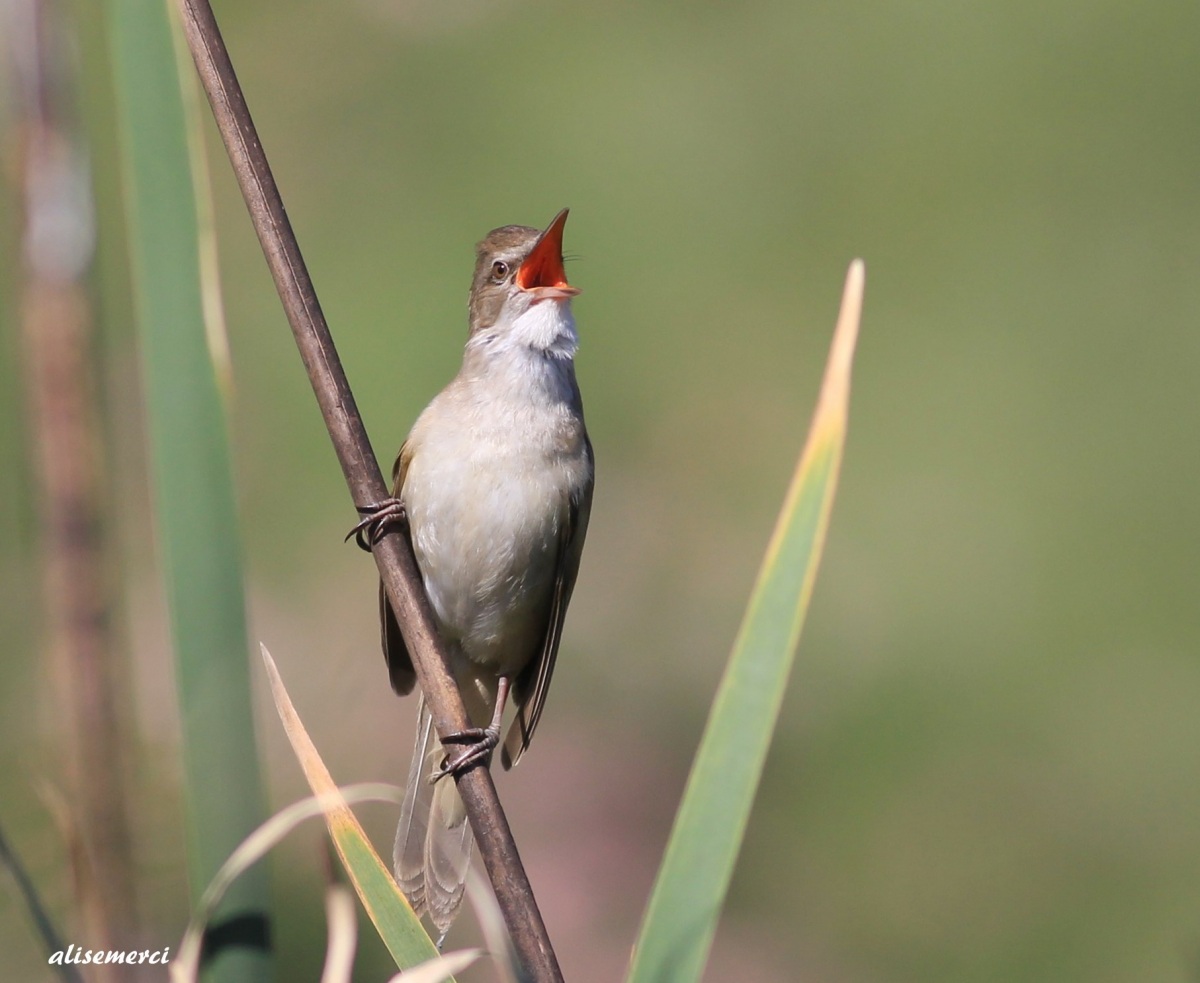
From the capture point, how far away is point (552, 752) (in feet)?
16.3

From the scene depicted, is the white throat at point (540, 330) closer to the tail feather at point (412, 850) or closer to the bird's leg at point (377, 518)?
the bird's leg at point (377, 518)

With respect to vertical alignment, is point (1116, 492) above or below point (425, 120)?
below

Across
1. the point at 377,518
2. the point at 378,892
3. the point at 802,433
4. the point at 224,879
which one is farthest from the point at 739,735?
the point at 802,433

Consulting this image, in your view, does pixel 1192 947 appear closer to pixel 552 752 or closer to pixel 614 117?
pixel 552 752

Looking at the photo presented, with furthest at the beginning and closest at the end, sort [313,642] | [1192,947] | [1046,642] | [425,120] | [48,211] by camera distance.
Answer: [425,120], [1046,642], [313,642], [1192,947], [48,211]

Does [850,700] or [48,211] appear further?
[850,700]

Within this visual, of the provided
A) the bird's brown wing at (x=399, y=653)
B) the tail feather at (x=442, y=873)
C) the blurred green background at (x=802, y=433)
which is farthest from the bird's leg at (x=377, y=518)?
the blurred green background at (x=802, y=433)

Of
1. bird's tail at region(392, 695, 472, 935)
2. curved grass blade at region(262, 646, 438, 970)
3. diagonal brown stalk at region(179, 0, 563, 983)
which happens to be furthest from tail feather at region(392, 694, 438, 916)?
curved grass blade at region(262, 646, 438, 970)

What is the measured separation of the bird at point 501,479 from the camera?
3.13 meters

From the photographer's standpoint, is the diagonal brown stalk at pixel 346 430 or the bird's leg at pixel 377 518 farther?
the bird's leg at pixel 377 518

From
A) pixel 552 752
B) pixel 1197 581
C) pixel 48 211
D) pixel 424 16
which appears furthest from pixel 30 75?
pixel 424 16

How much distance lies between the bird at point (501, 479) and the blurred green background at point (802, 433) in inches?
35.8

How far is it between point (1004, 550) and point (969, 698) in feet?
2.69

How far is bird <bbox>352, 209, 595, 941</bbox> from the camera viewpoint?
3135 millimetres
